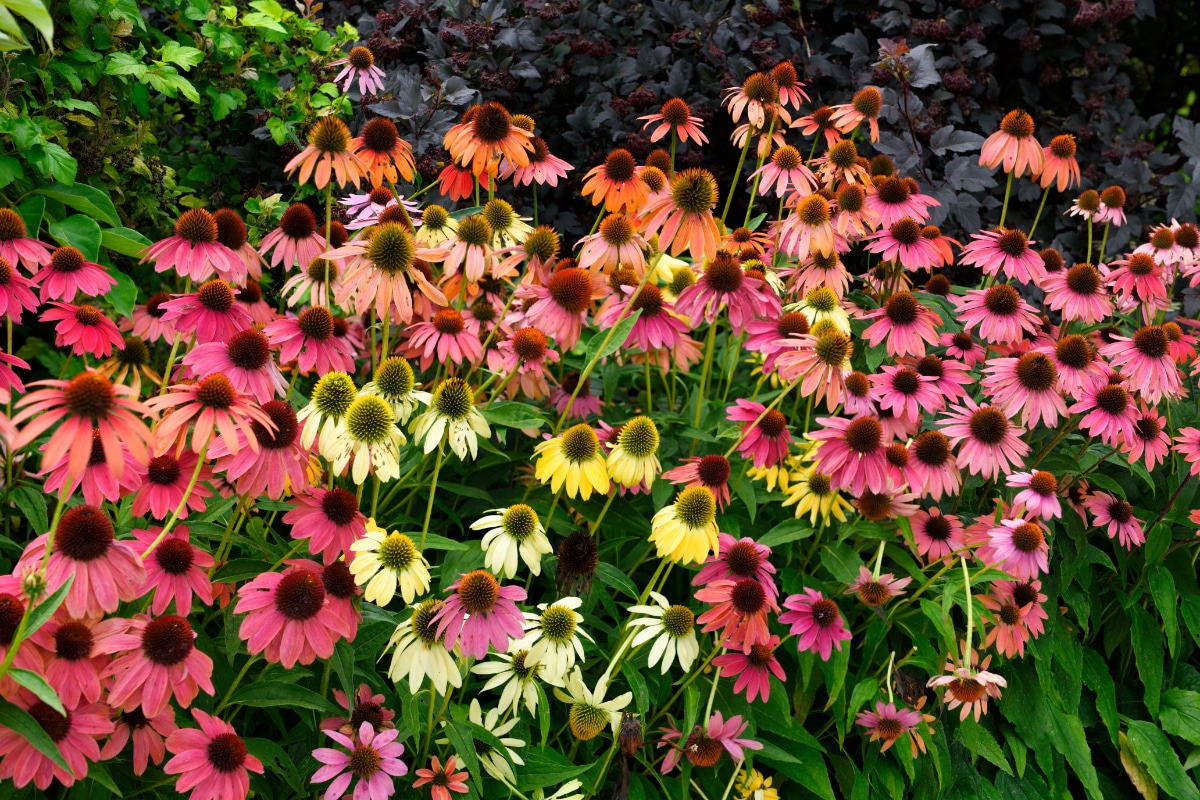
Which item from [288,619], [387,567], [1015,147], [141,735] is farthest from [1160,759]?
[141,735]

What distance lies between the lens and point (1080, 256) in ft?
13.5

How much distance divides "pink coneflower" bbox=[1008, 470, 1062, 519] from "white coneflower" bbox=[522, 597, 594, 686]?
3.61ft

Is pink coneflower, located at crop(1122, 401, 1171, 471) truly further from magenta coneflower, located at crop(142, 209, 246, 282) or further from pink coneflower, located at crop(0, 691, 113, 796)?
pink coneflower, located at crop(0, 691, 113, 796)

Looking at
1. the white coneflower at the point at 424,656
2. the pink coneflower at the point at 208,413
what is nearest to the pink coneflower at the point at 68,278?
the pink coneflower at the point at 208,413

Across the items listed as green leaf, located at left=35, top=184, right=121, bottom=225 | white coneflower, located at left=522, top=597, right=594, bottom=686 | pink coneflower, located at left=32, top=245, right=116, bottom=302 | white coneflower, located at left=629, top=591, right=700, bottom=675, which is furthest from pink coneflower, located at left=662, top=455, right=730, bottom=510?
green leaf, located at left=35, top=184, right=121, bottom=225

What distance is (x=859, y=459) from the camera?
2.09 meters

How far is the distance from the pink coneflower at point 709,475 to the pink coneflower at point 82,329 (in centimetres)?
119

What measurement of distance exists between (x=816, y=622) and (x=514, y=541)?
755 mm

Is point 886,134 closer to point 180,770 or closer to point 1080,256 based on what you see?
point 1080,256

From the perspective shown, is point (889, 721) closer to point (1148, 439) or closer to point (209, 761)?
point (1148, 439)

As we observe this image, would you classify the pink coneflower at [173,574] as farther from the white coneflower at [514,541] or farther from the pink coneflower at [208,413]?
the white coneflower at [514,541]

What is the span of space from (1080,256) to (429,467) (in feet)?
10.0

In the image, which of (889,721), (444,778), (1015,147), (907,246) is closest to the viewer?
(444,778)

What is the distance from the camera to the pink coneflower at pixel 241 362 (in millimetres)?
1685
